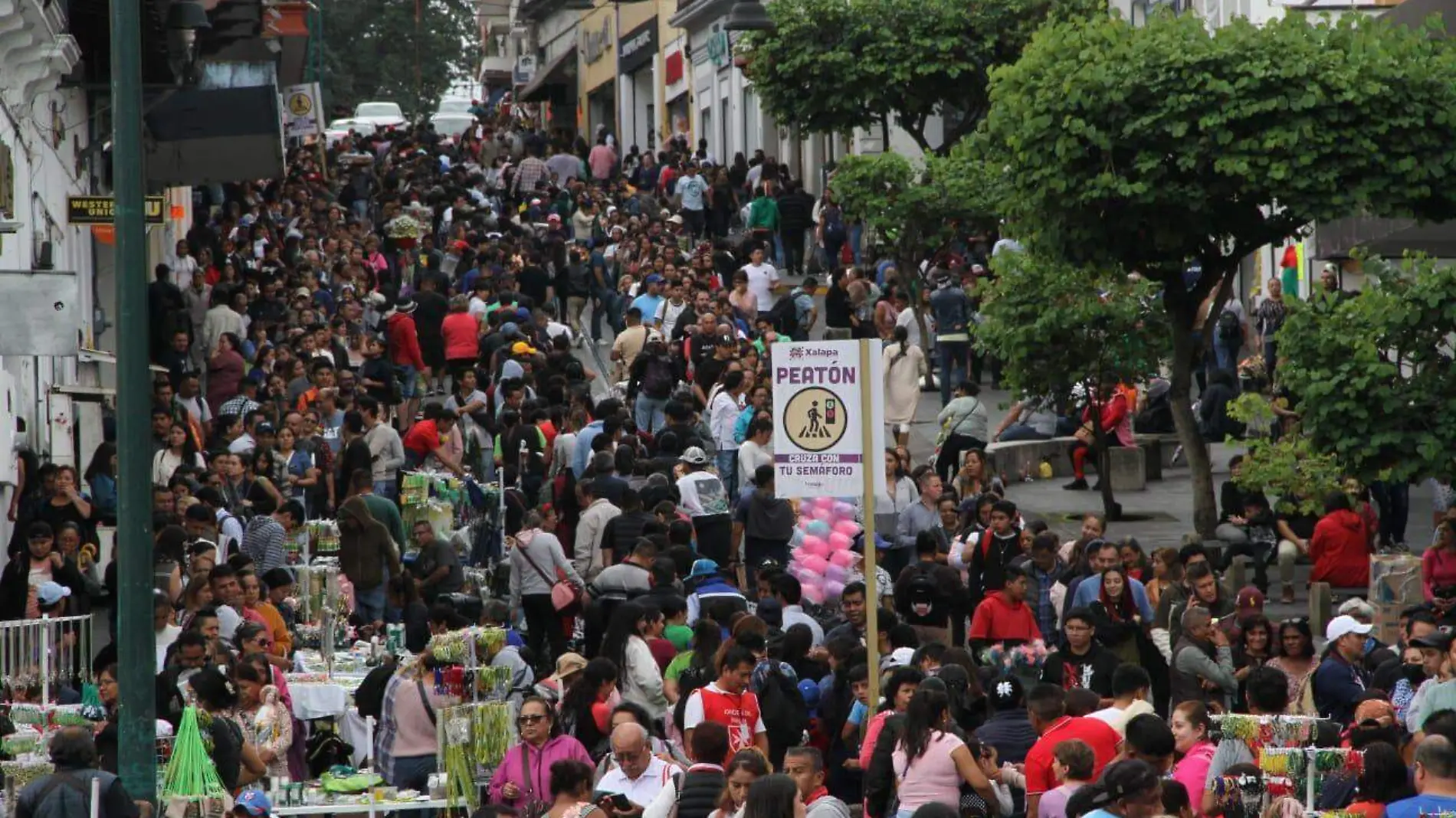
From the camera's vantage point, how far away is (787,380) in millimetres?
13359

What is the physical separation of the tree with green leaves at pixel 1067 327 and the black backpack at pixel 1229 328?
6861mm

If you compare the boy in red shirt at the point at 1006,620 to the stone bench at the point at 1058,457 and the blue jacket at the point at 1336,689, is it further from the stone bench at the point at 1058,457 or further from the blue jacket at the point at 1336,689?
the stone bench at the point at 1058,457

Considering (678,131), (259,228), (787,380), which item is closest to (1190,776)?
(787,380)

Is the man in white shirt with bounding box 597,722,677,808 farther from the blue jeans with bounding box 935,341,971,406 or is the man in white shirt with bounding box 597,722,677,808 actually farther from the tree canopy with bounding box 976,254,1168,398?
the blue jeans with bounding box 935,341,971,406

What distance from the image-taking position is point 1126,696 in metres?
11.9

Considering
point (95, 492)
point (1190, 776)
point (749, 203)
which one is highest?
point (749, 203)

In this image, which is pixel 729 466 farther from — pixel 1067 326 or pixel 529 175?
pixel 529 175

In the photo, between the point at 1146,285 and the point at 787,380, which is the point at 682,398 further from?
the point at 787,380

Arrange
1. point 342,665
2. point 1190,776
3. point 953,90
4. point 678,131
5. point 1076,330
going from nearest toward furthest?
1. point 1190,776
2. point 342,665
3. point 1076,330
4. point 953,90
5. point 678,131

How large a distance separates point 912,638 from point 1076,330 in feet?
30.5

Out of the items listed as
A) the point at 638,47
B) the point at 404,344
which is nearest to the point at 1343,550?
the point at 404,344

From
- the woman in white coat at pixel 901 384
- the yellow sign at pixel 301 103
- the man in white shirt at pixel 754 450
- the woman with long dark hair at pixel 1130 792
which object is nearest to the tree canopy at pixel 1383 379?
the man in white shirt at pixel 754 450

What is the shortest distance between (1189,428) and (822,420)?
997cm

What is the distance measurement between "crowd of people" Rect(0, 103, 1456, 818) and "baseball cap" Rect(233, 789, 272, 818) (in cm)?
25
